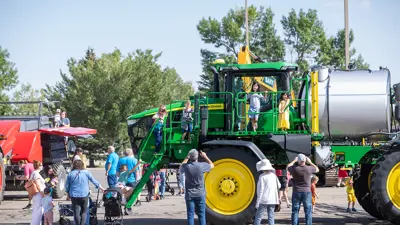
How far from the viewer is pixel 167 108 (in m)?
16.2

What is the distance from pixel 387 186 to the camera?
1434 cm

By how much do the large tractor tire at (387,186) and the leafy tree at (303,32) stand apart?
39.5 metres

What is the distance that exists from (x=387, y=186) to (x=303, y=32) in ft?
133

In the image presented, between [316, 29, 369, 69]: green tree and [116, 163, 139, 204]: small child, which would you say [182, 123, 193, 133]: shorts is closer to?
[116, 163, 139, 204]: small child

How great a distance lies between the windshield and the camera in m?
16.4

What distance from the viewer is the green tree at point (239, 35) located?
5359 centimetres

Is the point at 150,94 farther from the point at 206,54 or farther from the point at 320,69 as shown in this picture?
the point at 320,69

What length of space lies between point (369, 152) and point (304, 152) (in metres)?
1.61

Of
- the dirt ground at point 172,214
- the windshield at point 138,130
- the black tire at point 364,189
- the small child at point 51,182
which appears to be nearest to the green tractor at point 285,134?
the windshield at point 138,130

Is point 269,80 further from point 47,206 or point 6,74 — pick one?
point 6,74

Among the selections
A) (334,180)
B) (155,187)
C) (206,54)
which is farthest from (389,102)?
(206,54)

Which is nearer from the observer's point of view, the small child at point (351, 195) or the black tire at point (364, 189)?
the black tire at point (364, 189)

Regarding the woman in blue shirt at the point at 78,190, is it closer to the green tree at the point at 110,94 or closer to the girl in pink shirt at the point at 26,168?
the girl in pink shirt at the point at 26,168

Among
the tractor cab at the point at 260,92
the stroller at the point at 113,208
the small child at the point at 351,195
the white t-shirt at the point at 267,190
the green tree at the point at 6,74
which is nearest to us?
the white t-shirt at the point at 267,190
